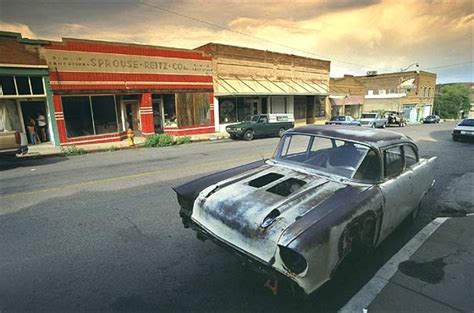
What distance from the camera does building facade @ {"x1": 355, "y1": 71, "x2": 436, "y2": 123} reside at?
154 ft

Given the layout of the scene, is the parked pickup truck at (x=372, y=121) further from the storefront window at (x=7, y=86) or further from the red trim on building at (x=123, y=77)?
the storefront window at (x=7, y=86)

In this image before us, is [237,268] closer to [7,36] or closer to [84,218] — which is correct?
[84,218]

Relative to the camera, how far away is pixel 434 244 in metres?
4.07

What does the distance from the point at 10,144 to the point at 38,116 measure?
21.5 ft

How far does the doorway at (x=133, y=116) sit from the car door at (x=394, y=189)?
17634mm

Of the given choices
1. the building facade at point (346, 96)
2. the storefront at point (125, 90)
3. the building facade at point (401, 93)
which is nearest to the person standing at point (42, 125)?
the storefront at point (125, 90)

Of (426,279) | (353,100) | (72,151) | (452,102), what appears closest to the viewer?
(426,279)

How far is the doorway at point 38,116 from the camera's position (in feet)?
48.8

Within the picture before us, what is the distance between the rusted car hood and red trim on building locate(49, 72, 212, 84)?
50.0 feet

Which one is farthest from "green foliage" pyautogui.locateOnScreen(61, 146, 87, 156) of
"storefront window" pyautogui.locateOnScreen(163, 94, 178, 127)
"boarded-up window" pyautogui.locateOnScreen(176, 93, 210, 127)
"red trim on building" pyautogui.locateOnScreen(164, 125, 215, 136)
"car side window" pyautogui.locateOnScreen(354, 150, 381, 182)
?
"car side window" pyautogui.locateOnScreen(354, 150, 381, 182)

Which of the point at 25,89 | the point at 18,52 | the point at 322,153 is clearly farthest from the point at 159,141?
the point at 322,153

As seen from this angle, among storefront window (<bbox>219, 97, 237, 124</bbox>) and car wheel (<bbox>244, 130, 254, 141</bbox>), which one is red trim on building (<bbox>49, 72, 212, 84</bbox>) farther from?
car wheel (<bbox>244, 130, 254, 141</bbox>)

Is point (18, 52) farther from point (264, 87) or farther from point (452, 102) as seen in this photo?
point (452, 102)

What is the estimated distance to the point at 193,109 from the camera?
66.9 ft
